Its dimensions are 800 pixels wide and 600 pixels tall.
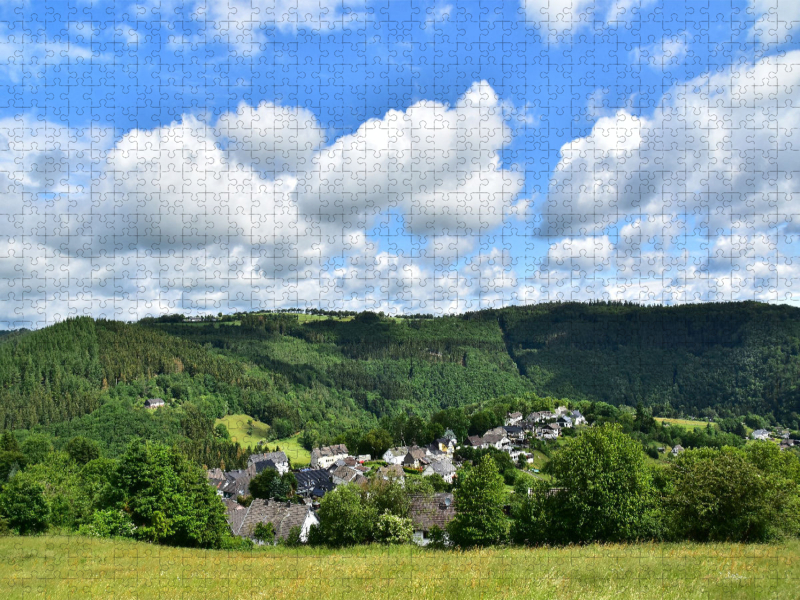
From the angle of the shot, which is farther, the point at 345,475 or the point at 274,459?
the point at 274,459

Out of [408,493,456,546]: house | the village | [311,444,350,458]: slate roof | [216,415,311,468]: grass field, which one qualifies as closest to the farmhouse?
the village

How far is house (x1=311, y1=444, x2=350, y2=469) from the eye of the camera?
381 ft

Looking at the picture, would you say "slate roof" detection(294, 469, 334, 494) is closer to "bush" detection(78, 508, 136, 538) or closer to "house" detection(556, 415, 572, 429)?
"bush" detection(78, 508, 136, 538)

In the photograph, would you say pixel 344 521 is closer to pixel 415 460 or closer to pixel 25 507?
pixel 25 507

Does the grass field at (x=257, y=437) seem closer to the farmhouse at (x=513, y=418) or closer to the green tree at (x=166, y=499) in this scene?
the farmhouse at (x=513, y=418)

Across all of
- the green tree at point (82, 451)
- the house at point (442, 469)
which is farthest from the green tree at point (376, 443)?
the green tree at point (82, 451)

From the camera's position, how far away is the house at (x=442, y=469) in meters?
92.9

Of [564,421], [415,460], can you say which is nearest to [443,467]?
[415,460]

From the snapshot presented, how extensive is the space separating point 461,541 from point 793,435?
17756 centimetres

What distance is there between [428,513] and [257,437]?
132 metres

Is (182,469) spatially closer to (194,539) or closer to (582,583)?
(194,539)

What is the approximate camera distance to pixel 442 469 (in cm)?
9550

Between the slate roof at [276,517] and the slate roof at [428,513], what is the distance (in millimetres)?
12950

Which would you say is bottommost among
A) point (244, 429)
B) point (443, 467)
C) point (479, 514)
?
point (244, 429)
